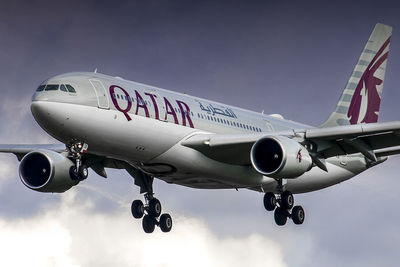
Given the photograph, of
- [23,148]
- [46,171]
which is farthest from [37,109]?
[23,148]

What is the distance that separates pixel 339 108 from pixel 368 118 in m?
1.95

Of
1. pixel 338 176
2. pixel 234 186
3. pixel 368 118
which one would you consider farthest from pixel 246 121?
pixel 368 118

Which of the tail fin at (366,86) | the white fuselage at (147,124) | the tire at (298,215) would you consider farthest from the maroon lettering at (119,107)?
the tail fin at (366,86)

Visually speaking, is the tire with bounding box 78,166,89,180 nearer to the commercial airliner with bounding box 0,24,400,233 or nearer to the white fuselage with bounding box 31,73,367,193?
the commercial airliner with bounding box 0,24,400,233

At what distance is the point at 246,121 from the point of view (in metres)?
45.8

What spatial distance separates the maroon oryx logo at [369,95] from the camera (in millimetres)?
52344

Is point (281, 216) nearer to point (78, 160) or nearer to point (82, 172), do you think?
point (82, 172)

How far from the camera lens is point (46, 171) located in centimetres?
4338

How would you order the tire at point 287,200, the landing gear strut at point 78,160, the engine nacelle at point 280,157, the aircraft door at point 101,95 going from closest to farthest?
1. the aircraft door at point 101,95
2. the landing gear strut at point 78,160
3. the engine nacelle at point 280,157
4. the tire at point 287,200

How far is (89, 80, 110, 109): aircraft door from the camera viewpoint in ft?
125

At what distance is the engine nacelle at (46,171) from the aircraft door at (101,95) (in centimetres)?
519

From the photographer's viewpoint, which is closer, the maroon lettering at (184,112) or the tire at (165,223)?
the maroon lettering at (184,112)

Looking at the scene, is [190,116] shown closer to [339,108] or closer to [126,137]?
[126,137]

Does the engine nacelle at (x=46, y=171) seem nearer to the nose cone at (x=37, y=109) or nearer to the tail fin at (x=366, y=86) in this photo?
the nose cone at (x=37, y=109)
